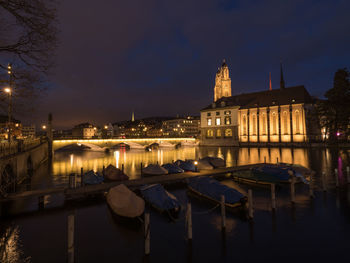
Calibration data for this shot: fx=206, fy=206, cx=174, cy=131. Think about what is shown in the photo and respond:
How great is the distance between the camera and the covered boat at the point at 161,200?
1452 cm

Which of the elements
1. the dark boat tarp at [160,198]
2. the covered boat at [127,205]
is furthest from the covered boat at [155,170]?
the covered boat at [127,205]

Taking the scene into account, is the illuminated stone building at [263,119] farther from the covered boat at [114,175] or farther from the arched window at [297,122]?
the covered boat at [114,175]

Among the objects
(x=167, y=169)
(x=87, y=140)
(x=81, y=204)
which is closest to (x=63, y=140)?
(x=87, y=140)

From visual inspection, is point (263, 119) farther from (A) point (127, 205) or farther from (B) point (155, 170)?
(A) point (127, 205)

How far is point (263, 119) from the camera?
88.4 metres

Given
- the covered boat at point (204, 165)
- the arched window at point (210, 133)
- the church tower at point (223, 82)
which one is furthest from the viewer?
the church tower at point (223, 82)

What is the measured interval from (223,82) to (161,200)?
397ft

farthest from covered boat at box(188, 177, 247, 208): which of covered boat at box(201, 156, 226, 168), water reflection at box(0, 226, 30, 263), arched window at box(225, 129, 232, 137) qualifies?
arched window at box(225, 129, 232, 137)

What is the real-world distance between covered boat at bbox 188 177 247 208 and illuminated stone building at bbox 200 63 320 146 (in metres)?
70.9

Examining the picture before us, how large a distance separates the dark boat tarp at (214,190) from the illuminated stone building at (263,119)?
70.8 metres

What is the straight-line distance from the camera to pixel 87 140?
7369 centimetres

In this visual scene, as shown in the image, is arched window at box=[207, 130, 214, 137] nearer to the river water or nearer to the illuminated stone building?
the illuminated stone building

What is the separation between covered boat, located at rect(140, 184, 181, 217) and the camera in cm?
1452

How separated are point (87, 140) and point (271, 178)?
66.2 m
